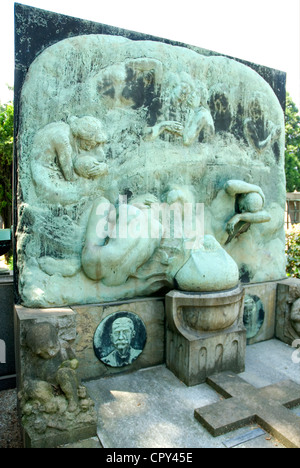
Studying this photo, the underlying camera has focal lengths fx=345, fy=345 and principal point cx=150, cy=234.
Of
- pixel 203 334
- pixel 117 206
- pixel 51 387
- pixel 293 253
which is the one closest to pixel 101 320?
pixel 51 387

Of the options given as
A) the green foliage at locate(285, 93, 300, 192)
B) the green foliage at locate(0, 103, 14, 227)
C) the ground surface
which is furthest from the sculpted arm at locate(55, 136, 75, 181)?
the green foliage at locate(285, 93, 300, 192)

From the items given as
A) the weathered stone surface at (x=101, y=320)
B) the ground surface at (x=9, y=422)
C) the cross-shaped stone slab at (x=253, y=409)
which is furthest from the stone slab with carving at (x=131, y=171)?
the ground surface at (x=9, y=422)

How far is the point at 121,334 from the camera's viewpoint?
11.7 ft

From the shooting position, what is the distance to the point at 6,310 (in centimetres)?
390

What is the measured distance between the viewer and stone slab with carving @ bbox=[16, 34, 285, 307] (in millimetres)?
3412

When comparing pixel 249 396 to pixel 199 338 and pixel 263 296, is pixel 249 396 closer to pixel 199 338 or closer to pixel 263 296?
pixel 199 338

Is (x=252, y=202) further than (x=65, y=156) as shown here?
Yes

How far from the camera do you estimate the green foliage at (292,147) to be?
62.8ft

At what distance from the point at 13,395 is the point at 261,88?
490cm

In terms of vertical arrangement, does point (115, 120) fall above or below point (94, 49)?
below

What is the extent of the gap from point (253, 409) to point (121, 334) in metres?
1.41

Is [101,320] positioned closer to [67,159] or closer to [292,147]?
[67,159]

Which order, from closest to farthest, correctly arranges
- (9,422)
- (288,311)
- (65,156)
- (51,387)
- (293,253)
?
1. (51,387)
2. (9,422)
3. (65,156)
4. (288,311)
5. (293,253)

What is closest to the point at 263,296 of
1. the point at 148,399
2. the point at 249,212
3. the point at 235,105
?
the point at 249,212
